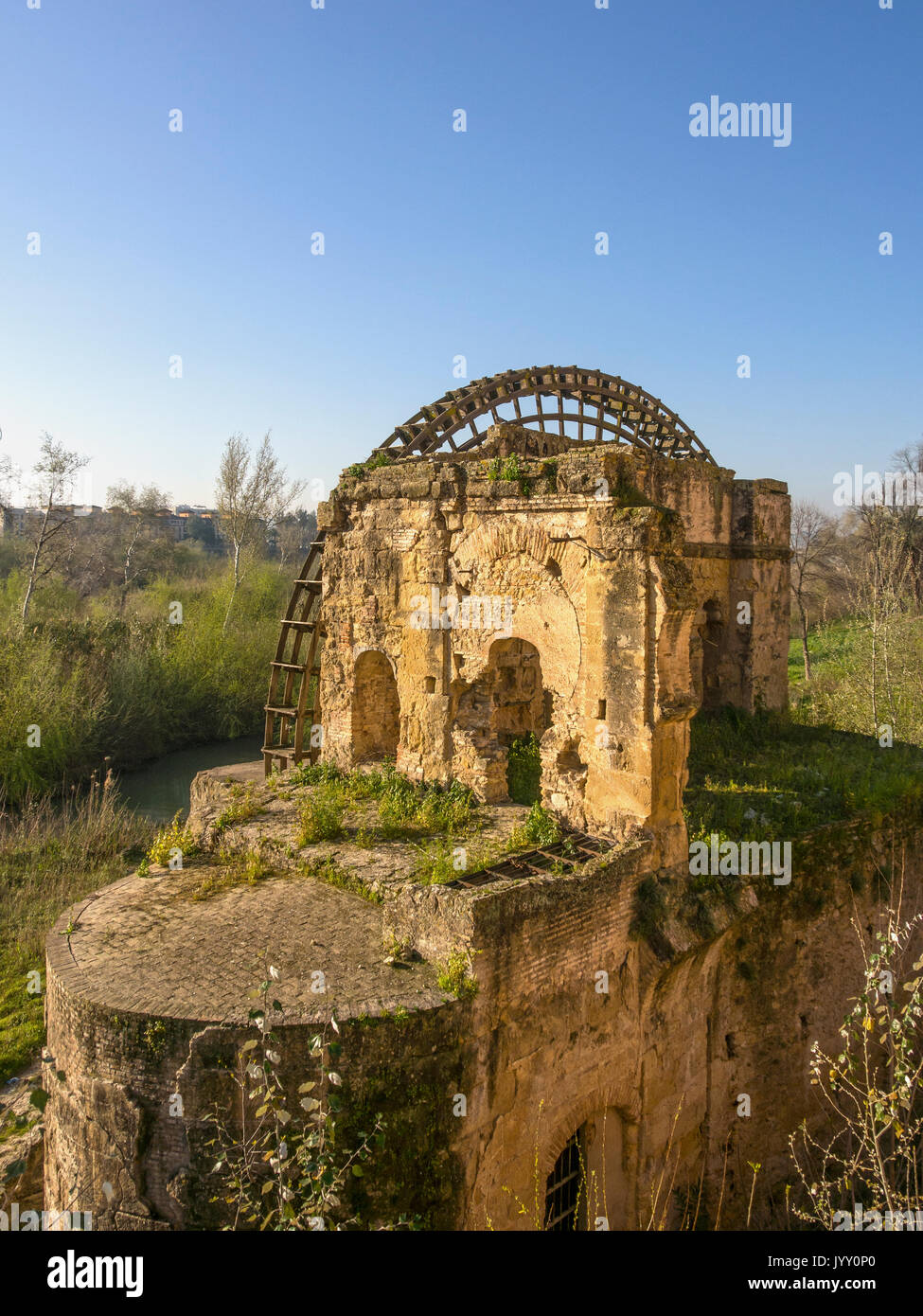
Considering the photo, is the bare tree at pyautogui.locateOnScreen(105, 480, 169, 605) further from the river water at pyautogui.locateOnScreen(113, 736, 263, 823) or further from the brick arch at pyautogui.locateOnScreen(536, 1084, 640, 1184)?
the brick arch at pyautogui.locateOnScreen(536, 1084, 640, 1184)

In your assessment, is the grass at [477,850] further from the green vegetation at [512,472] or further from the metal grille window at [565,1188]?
the green vegetation at [512,472]

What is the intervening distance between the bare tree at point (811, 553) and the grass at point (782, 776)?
15.9 meters

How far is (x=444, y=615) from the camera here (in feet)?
31.6

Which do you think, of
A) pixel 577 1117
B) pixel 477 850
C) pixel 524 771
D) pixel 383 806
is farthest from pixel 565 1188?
pixel 524 771

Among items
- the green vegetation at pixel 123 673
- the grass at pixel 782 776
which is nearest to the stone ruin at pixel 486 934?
the grass at pixel 782 776

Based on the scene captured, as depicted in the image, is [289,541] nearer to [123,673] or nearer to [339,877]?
[123,673]

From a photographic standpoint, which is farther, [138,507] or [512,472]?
[138,507]

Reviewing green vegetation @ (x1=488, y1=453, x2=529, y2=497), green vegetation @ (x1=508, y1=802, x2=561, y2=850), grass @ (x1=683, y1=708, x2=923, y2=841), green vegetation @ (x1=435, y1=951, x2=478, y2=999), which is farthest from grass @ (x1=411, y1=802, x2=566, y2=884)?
green vegetation @ (x1=488, y1=453, x2=529, y2=497)

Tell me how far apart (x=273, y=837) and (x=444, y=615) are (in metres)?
2.95

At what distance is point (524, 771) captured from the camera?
10406 millimetres

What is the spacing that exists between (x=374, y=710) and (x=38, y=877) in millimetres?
6492

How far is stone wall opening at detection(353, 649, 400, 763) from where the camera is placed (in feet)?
35.4
